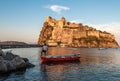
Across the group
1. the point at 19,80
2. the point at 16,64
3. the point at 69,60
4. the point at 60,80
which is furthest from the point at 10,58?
the point at 69,60

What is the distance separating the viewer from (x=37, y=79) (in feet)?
101

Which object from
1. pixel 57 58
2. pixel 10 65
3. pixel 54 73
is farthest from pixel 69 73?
pixel 57 58

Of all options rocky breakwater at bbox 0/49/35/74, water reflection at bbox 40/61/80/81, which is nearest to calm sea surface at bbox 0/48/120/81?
water reflection at bbox 40/61/80/81

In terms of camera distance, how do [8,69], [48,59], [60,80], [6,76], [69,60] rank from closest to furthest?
[60,80] → [6,76] → [8,69] → [48,59] → [69,60]

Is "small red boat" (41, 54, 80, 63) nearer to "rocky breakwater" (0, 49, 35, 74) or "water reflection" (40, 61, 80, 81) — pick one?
"water reflection" (40, 61, 80, 81)

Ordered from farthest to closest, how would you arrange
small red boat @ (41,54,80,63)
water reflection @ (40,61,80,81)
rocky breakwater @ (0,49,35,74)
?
small red boat @ (41,54,80,63), rocky breakwater @ (0,49,35,74), water reflection @ (40,61,80,81)

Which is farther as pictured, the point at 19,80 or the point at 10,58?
the point at 10,58

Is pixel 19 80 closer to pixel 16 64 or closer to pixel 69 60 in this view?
pixel 16 64

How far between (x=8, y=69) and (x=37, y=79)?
8.55 meters

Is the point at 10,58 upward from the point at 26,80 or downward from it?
upward

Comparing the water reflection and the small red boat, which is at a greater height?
the small red boat

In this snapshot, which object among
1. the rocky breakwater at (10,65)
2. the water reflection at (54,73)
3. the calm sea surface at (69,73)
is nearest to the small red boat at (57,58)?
the calm sea surface at (69,73)

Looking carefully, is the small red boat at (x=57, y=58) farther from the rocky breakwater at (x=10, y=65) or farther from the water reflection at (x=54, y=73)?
the rocky breakwater at (x=10, y=65)

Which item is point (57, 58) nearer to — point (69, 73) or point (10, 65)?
point (69, 73)
